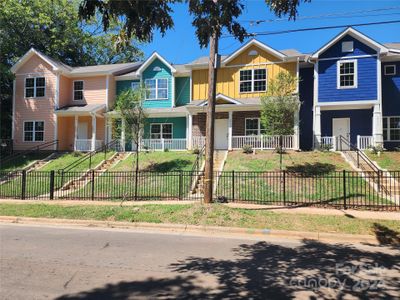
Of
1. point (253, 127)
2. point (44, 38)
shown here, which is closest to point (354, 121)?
point (253, 127)

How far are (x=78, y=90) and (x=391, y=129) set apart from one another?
23.0 metres

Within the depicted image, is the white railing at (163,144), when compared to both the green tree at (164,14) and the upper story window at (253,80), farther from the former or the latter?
the green tree at (164,14)

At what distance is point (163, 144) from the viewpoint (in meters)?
25.0

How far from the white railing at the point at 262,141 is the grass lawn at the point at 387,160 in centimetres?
438

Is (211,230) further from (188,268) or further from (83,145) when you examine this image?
(83,145)

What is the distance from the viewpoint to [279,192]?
49.4ft

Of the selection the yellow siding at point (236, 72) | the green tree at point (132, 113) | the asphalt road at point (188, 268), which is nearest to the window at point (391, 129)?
the yellow siding at point (236, 72)

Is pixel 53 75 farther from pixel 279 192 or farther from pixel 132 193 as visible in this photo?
pixel 279 192

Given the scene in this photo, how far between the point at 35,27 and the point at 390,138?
99.8ft

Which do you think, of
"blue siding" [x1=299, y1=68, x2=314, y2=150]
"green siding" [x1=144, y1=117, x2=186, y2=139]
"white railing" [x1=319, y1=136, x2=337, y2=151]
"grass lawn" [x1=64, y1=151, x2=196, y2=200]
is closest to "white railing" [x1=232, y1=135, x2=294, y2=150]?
"white railing" [x1=319, y1=136, x2=337, y2=151]

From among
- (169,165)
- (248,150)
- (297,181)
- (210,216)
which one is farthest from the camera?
(248,150)

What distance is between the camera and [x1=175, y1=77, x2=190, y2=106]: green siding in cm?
2669

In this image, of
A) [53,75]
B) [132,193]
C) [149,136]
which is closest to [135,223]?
[132,193]

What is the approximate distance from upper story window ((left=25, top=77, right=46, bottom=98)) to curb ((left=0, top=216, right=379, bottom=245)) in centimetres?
1797
